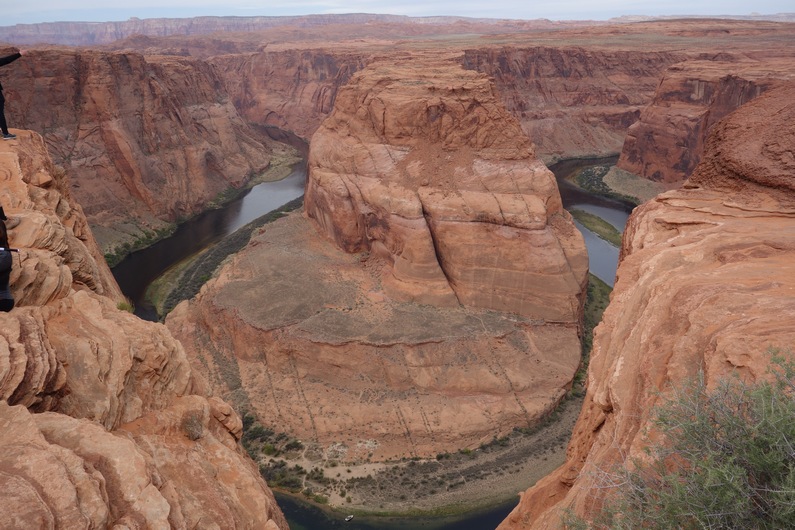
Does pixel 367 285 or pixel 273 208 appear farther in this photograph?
pixel 273 208

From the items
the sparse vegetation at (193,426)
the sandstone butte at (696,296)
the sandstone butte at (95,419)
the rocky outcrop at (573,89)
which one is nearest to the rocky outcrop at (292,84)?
the rocky outcrop at (573,89)

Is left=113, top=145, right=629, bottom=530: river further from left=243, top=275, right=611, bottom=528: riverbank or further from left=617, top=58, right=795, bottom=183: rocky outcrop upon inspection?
left=617, top=58, right=795, bottom=183: rocky outcrop

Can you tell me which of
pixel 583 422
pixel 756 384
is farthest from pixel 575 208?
pixel 756 384

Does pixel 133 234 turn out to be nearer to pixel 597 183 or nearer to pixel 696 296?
pixel 696 296

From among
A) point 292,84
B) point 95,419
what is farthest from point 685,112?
point 95,419

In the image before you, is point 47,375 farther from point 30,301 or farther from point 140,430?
point 30,301

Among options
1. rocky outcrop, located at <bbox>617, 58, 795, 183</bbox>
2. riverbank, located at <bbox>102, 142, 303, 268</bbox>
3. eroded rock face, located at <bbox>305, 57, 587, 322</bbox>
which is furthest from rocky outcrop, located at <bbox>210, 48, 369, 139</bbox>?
eroded rock face, located at <bbox>305, 57, 587, 322</bbox>
